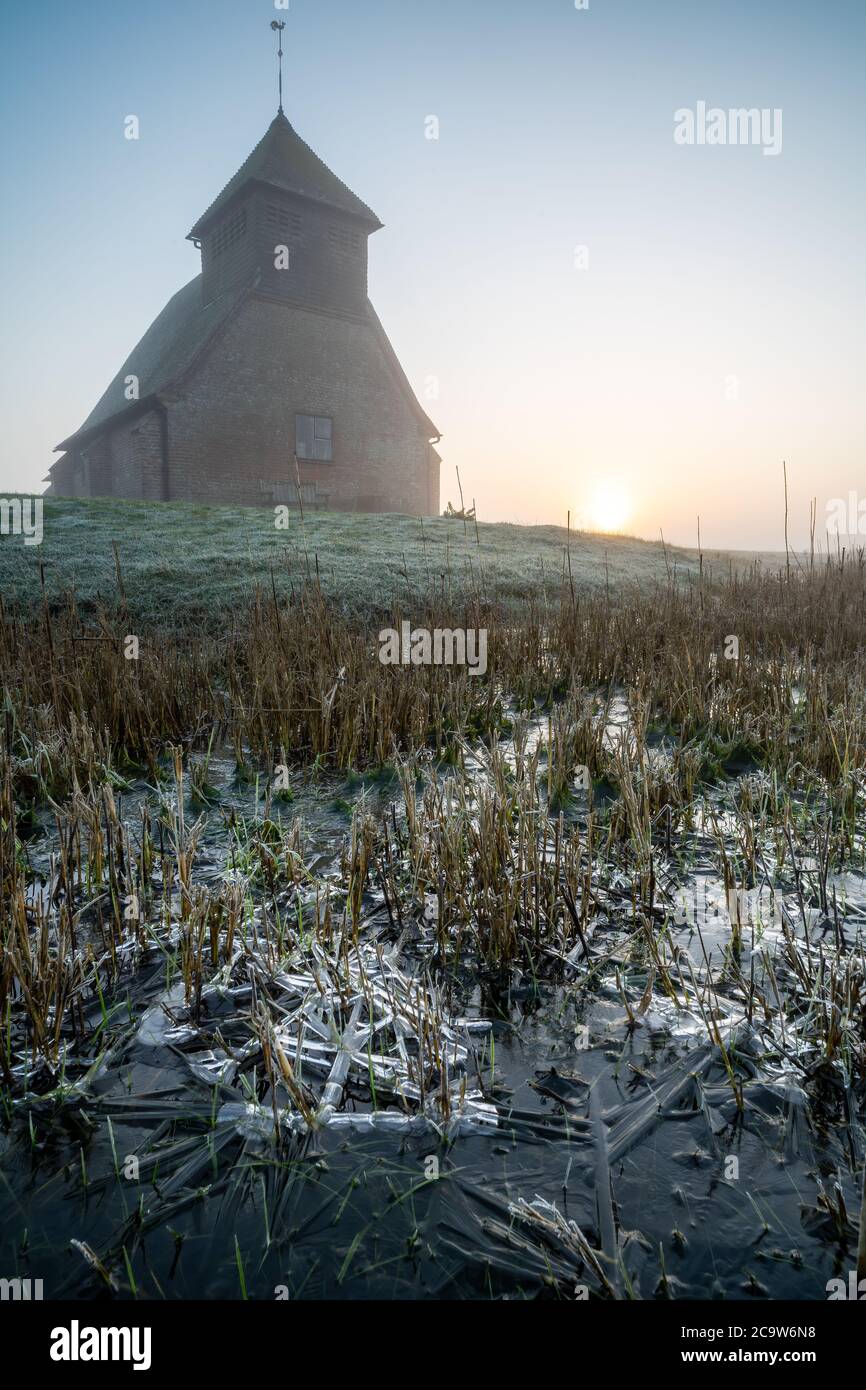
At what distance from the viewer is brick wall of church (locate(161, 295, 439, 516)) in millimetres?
20844

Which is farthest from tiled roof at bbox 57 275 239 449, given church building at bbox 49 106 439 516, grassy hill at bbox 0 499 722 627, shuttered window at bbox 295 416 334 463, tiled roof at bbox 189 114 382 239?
grassy hill at bbox 0 499 722 627

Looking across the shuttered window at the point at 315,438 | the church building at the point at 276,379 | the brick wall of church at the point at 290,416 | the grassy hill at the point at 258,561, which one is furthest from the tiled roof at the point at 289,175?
the grassy hill at the point at 258,561

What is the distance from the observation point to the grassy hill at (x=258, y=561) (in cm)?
871

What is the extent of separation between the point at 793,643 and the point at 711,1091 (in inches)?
247

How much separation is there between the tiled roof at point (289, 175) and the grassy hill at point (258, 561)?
41.7 ft

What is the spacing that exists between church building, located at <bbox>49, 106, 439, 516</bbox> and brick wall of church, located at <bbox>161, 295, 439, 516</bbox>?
4 cm

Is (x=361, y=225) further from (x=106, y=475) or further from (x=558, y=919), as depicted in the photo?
(x=558, y=919)

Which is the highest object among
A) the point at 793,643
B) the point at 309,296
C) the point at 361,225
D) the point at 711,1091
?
the point at 361,225

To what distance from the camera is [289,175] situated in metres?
22.5

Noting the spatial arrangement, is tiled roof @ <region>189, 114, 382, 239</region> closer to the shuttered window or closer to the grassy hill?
the shuttered window

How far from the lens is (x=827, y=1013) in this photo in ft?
5.97

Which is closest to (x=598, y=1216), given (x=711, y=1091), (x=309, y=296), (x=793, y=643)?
(x=711, y=1091)

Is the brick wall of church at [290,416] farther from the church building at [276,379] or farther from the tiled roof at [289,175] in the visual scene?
the tiled roof at [289,175]

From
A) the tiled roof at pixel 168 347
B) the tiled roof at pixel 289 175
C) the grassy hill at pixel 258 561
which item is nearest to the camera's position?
the grassy hill at pixel 258 561
